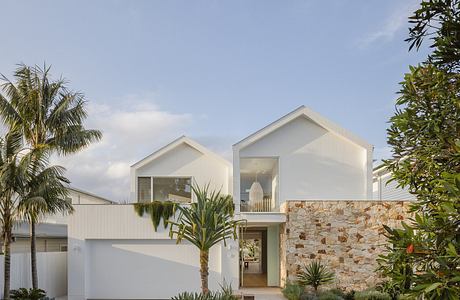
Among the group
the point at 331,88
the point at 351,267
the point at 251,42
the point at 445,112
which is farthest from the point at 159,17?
the point at 351,267

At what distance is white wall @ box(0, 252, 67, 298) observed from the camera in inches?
585

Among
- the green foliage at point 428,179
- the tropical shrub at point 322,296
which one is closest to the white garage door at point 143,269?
the tropical shrub at point 322,296

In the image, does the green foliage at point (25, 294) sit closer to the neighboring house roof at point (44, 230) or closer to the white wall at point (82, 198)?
the neighboring house roof at point (44, 230)

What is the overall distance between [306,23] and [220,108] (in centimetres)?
444

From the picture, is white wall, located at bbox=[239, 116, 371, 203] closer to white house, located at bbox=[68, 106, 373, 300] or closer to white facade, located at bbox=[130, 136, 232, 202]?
white house, located at bbox=[68, 106, 373, 300]

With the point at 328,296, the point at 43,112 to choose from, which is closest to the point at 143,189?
the point at 43,112

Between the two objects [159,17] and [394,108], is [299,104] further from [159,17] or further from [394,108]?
[394,108]

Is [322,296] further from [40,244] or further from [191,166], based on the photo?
[40,244]

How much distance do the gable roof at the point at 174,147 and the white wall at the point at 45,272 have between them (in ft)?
16.5

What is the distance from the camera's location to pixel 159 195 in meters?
19.9

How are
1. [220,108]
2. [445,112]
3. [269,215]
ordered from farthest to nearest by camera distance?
[269,215] → [220,108] → [445,112]

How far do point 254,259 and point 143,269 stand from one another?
14760 millimetres

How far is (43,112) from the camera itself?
15.5m

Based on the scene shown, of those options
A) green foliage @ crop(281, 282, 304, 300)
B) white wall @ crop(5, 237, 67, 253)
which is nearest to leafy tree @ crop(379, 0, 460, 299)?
green foliage @ crop(281, 282, 304, 300)
